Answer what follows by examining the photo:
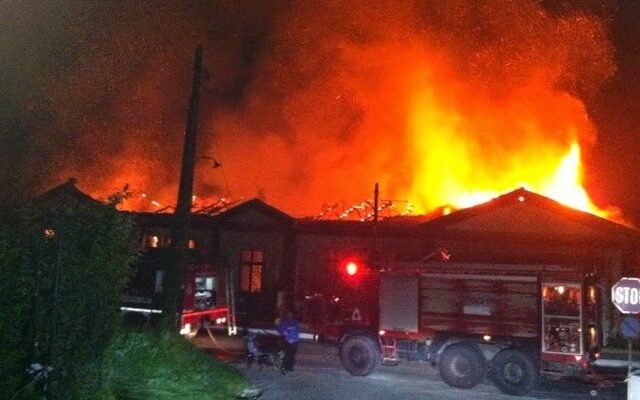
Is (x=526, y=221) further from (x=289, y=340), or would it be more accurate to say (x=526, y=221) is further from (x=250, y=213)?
(x=289, y=340)

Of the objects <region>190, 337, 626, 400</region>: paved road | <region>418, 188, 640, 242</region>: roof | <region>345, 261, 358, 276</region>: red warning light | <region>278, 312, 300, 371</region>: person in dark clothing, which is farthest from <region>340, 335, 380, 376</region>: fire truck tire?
<region>418, 188, 640, 242</region>: roof

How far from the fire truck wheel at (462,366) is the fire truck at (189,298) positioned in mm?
8430

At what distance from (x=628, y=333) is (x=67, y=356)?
8405 mm

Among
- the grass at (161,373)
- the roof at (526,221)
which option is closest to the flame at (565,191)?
the roof at (526,221)

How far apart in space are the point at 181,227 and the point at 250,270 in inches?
509

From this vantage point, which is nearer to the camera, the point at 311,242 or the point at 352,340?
the point at 352,340

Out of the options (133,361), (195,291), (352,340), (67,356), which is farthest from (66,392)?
(195,291)

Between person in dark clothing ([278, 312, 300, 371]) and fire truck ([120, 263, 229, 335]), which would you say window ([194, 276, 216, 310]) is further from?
person in dark clothing ([278, 312, 300, 371])

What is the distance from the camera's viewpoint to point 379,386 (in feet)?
44.2

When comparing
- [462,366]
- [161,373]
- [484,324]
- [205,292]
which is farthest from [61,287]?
[205,292]

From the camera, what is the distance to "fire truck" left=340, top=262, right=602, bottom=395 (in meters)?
13.2

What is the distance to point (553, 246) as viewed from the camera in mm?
23875

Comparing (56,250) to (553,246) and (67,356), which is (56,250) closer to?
(67,356)

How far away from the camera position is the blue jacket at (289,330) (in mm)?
14328
